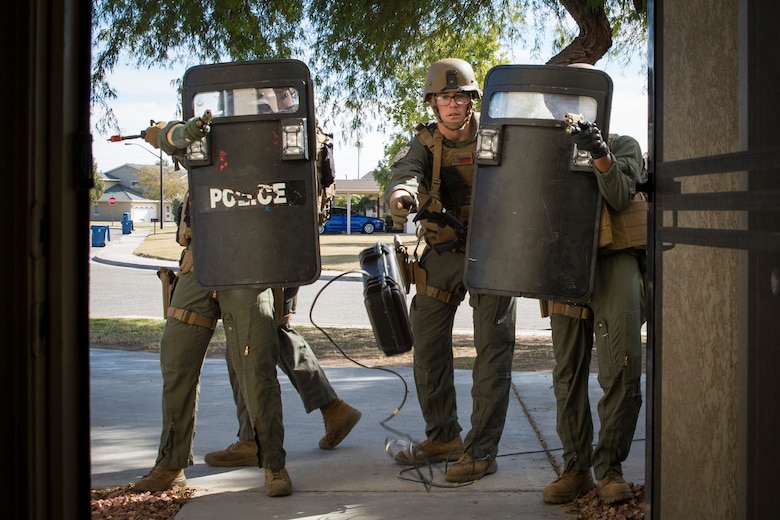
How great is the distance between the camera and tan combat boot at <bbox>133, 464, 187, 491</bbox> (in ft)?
13.8

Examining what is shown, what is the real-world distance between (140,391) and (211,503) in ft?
8.84

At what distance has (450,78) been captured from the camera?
4738mm

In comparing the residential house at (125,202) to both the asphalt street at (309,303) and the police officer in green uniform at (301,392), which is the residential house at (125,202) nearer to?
the asphalt street at (309,303)

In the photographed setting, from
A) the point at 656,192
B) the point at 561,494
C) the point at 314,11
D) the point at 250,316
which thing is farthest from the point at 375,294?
the point at 314,11

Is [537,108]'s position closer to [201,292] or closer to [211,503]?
[201,292]

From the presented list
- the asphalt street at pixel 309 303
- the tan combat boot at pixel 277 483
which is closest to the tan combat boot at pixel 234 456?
the tan combat boot at pixel 277 483

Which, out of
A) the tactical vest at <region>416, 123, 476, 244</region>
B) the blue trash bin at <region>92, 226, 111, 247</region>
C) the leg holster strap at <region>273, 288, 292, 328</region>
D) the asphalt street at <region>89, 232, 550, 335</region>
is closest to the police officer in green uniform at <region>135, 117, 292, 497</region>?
the leg holster strap at <region>273, 288, 292, 328</region>

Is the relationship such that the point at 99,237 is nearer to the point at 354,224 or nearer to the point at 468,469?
the point at 354,224

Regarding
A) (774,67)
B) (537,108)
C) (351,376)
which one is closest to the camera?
(774,67)

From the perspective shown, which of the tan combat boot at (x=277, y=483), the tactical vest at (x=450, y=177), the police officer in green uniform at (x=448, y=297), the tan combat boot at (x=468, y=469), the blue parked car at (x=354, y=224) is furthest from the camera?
the blue parked car at (x=354, y=224)

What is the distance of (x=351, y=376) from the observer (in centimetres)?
727

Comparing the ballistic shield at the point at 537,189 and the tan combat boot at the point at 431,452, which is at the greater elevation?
the ballistic shield at the point at 537,189

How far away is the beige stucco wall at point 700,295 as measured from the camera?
7.22 feet

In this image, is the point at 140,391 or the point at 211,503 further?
the point at 140,391
